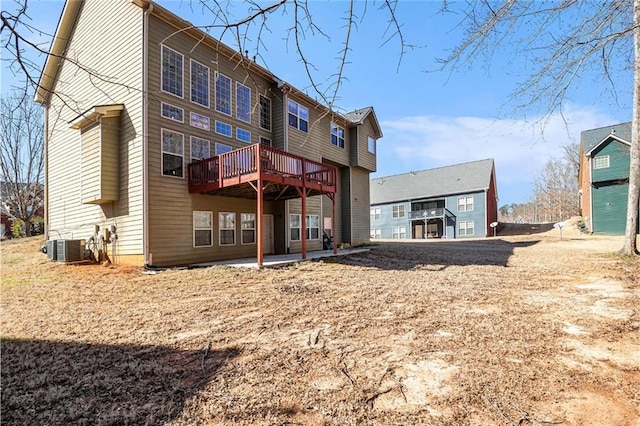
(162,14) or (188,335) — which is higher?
(162,14)

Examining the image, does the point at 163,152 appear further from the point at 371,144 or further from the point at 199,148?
the point at 371,144

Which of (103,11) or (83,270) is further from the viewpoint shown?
(103,11)

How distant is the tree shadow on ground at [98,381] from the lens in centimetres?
250

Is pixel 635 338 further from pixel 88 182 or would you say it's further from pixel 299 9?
pixel 88 182

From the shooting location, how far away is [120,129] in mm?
10758

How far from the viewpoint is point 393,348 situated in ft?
12.4

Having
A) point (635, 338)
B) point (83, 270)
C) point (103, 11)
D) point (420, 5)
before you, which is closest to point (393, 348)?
point (635, 338)

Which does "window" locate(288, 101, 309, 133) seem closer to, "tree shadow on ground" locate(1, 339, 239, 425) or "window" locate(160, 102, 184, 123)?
"window" locate(160, 102, 184, 123)

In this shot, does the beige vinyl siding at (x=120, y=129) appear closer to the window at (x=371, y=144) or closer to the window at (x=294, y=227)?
the window at (x=294, y=227)

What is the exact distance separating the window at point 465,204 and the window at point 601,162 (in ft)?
32.6

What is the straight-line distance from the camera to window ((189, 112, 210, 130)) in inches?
445

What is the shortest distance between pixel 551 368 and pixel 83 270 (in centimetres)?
1157

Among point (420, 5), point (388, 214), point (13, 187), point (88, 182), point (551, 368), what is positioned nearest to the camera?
point (420, 5)

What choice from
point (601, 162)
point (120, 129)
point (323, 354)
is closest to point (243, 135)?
point (120, 129)
